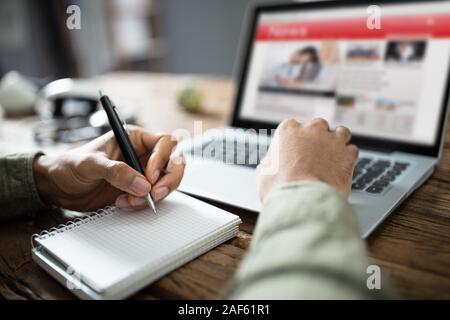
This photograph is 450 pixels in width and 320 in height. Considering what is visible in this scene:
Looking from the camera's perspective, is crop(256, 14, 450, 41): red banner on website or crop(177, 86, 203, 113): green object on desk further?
crop(177, 86, 203, 113): green object on desk

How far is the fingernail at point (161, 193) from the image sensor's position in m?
0.48

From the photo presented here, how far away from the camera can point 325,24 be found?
2.44ft

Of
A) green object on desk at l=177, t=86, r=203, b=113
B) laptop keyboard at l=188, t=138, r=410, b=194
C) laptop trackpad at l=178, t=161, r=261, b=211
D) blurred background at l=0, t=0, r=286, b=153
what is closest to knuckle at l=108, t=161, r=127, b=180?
laptop trackpad at l=178, t=161, r=261, b=211

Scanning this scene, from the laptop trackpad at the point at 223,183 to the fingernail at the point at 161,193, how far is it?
6 centimetres

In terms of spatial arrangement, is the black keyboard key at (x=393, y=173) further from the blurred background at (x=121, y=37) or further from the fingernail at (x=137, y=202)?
the blurred background at (x=121, y=37)

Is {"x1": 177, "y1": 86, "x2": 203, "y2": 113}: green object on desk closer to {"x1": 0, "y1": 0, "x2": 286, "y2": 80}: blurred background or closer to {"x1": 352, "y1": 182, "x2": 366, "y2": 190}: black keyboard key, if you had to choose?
{"x1": 352, "y1": 182, "x2": 366, "y2": 190}: black keyboard key

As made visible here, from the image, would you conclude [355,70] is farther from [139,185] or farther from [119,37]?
[119,37]

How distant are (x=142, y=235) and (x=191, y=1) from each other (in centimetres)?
323

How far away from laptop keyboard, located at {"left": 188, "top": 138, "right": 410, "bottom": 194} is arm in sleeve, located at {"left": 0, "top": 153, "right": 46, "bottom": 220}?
0.26 meters

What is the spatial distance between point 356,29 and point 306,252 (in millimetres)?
543

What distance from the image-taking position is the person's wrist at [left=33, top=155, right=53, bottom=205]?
54 cm

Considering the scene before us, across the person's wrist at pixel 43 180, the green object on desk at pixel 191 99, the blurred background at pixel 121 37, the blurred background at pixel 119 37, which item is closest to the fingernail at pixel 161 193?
the person's wrist at pixel 43 180

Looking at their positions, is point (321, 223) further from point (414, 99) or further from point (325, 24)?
point (325, 24)
